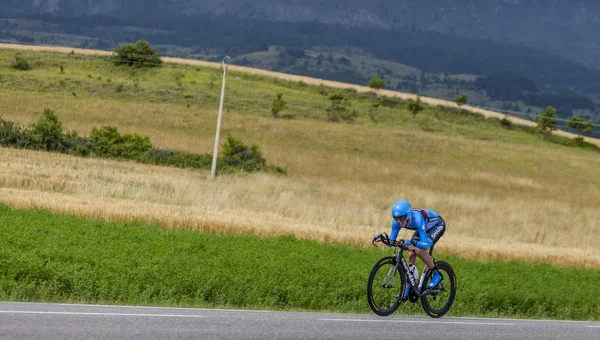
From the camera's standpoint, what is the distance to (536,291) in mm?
20188

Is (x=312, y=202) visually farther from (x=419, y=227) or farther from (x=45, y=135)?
(x=419, y=227)

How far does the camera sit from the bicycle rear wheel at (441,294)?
14.9 m

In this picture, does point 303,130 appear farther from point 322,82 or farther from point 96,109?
point 322,82

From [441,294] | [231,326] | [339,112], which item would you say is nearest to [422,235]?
[441,294]

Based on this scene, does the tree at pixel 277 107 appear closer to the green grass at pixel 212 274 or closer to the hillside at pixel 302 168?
the hillside at pixel 302 168

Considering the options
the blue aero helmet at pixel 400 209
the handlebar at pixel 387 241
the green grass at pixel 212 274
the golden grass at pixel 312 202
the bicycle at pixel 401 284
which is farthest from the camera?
the golden grass at pixel 312 202

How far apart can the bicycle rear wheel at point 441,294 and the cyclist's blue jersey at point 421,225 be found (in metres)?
0.90

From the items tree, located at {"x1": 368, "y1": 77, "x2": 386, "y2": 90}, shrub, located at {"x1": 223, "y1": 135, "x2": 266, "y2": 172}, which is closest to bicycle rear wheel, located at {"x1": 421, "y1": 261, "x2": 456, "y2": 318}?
shrub, located at {"x1": 223, "y1": 135, "x2": 266, "y2": 172}

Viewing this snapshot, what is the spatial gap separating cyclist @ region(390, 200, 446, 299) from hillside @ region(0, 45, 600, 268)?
1196 centimetres

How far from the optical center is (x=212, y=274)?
16.4 m

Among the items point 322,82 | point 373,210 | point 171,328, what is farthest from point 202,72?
point 171,328

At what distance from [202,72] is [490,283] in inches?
3666

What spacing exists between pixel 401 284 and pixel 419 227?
110 cm

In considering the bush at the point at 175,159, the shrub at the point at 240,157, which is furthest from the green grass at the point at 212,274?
the shrub at the point at 240,157
